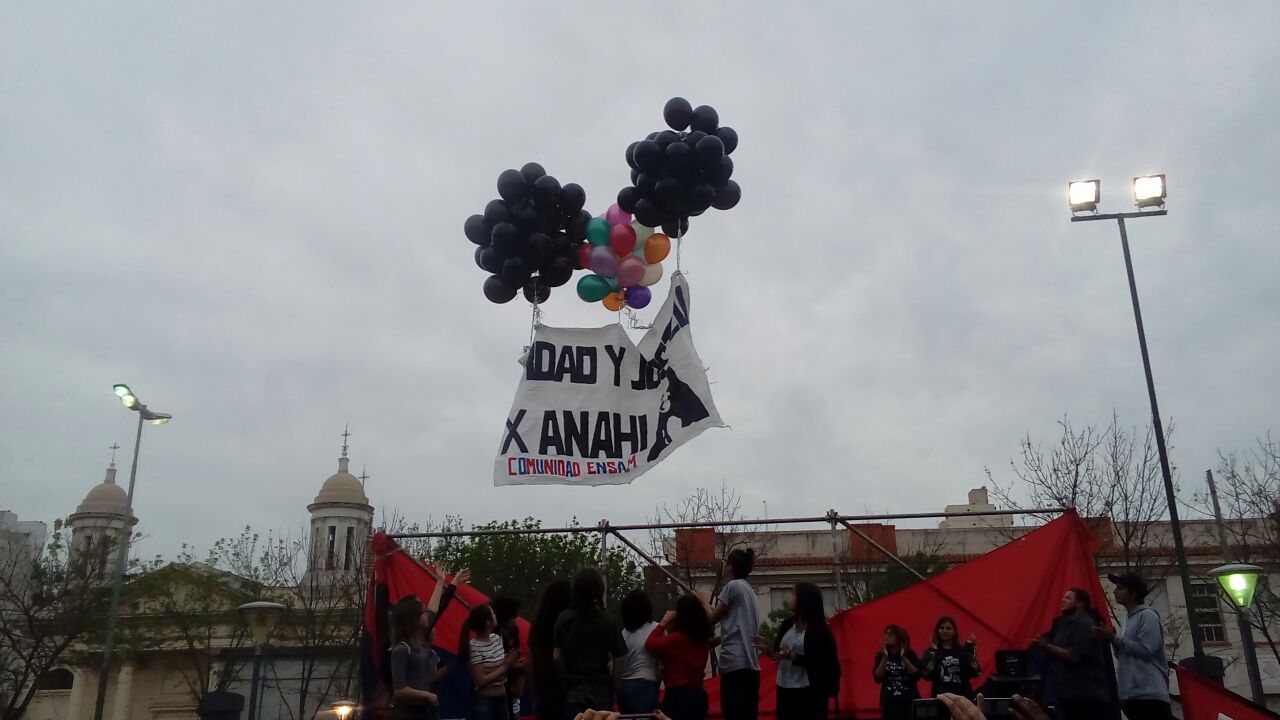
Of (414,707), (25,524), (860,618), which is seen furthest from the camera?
(25,524)

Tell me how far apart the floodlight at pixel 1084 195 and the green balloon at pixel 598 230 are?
26.5 ft

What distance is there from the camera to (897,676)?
7.82 meters

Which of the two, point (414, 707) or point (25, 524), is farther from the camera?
point (25, 524)

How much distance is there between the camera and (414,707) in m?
6.89

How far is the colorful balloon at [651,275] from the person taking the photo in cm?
1034

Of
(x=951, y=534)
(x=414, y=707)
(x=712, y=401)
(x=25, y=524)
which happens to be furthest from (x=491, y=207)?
(x=25, y=524)

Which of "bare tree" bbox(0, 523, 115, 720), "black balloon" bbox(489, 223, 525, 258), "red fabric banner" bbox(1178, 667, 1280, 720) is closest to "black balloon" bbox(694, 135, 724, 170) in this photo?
"black balloon" bbox(489, 223, 525, 258)

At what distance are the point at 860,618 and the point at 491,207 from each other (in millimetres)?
5303

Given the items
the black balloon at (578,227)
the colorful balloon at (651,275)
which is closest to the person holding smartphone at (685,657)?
the colorful balloon at (651,275)

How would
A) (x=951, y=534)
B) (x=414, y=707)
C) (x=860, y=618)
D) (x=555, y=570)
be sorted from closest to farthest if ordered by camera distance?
(x=414, y=707)
(x=860, y=618)
(x=555, y=570)
(x=951, y=534)

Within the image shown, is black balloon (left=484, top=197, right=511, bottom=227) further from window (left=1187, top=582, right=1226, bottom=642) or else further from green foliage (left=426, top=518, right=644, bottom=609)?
window (left=1187, top=582, right=1226, bottom=642)

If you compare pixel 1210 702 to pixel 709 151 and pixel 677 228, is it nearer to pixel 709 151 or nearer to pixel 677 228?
→ pixel 677 228

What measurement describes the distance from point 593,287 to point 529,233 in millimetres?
869

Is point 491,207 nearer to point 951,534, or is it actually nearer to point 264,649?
point 264,649
